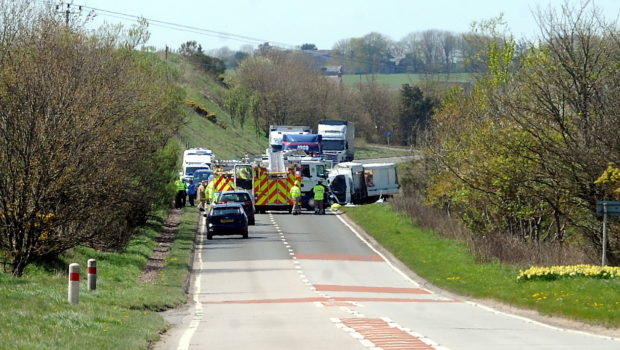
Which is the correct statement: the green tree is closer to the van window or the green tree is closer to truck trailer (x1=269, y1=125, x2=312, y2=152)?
truck trailer (x1=269, y1=125, x2=312, y2=152)

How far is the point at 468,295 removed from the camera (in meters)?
27.0

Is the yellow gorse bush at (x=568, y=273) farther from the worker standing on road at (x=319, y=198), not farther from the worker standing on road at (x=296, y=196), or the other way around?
the worker standing on road at (x=296, y=196)

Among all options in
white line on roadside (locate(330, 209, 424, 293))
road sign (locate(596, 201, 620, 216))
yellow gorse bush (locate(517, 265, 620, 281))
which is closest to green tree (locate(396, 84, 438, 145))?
white line on roadside (locate(330, 209, 424, 293))

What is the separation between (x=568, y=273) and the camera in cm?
2622

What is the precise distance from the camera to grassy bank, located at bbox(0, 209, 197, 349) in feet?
49.7

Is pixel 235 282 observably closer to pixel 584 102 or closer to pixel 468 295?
pixel 468 295

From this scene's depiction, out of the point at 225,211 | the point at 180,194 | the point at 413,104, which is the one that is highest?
the point at 413,104

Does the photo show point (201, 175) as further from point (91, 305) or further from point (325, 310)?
point (91, 305)

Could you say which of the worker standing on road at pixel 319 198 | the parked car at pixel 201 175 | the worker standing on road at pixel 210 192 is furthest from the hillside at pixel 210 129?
the worker standing on road at pixel 210 192

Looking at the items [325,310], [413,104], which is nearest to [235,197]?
[325,310]

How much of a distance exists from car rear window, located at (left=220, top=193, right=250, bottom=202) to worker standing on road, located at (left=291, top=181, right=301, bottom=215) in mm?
7619

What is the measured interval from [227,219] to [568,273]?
64.5 ft

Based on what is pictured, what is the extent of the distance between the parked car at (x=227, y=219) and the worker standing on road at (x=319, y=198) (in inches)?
510

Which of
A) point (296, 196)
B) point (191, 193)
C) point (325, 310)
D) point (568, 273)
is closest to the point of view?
point (325, 310)
